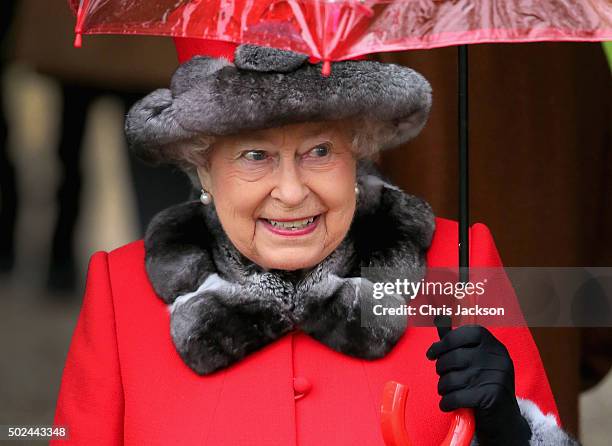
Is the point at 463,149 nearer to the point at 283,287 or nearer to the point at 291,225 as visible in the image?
the point at 291,225

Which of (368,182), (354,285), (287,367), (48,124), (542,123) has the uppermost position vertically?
(48,124)

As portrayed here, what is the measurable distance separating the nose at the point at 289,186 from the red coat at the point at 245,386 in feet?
1.17

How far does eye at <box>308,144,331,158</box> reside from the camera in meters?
2.98

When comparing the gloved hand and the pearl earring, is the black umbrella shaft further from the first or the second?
the pearl earring

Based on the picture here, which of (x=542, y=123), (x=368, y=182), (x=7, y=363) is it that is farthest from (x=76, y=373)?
(x=7, y=363)

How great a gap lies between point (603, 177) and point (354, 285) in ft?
5.16

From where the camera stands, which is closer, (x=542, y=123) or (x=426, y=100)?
(x=426, y=100)

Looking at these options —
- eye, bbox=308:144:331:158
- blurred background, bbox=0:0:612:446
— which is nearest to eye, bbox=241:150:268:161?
eye, bbox=308:144:331:158

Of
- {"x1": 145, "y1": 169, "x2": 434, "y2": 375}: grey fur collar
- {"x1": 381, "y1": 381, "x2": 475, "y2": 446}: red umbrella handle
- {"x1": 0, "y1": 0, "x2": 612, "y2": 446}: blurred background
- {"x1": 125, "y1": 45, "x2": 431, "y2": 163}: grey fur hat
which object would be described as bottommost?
{"x1": 381, "y1": 381, "x2": 475, "y2": 446}: red umbrella handle

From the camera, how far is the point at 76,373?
320 centimetres

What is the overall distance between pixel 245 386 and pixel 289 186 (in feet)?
1.62

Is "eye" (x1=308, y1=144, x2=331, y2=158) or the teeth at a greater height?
"eye" (x1=308, y1=144, x2=331, y2=158)

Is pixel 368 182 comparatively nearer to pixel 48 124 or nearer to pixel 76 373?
pixel 76 373

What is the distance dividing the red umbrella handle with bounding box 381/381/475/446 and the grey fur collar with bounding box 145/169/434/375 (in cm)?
29
